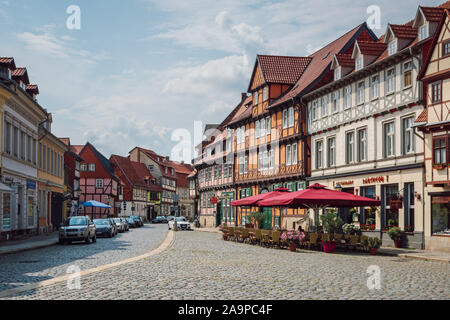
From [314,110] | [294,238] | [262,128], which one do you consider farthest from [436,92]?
[262,128]

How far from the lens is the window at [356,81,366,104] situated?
32.9m

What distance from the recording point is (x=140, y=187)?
10475 centimetres

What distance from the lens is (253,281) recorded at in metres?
13.4

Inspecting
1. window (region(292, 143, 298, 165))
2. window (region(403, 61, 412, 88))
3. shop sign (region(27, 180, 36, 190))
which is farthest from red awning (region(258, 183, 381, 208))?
shop sign (region(27, 180, 36, 190))

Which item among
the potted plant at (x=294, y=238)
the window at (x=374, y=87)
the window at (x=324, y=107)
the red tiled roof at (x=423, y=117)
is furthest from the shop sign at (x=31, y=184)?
the red tiled roof at (x=423, y=117)

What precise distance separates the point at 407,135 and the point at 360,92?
5.45 meters

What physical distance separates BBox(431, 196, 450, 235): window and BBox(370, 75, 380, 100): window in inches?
293

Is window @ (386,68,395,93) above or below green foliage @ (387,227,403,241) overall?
above

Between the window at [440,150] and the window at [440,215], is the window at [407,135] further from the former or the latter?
the window at [440,215]

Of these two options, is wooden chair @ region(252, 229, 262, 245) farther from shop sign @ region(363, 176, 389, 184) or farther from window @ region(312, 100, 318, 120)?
window @ region(312, 100, 318, 120)

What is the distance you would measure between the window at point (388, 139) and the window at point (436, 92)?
4281 mm

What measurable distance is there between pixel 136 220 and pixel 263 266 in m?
55.8

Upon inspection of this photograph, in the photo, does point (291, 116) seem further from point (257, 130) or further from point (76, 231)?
point (76, 231)

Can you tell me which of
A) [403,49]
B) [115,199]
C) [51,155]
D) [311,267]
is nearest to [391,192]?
[403,49]
